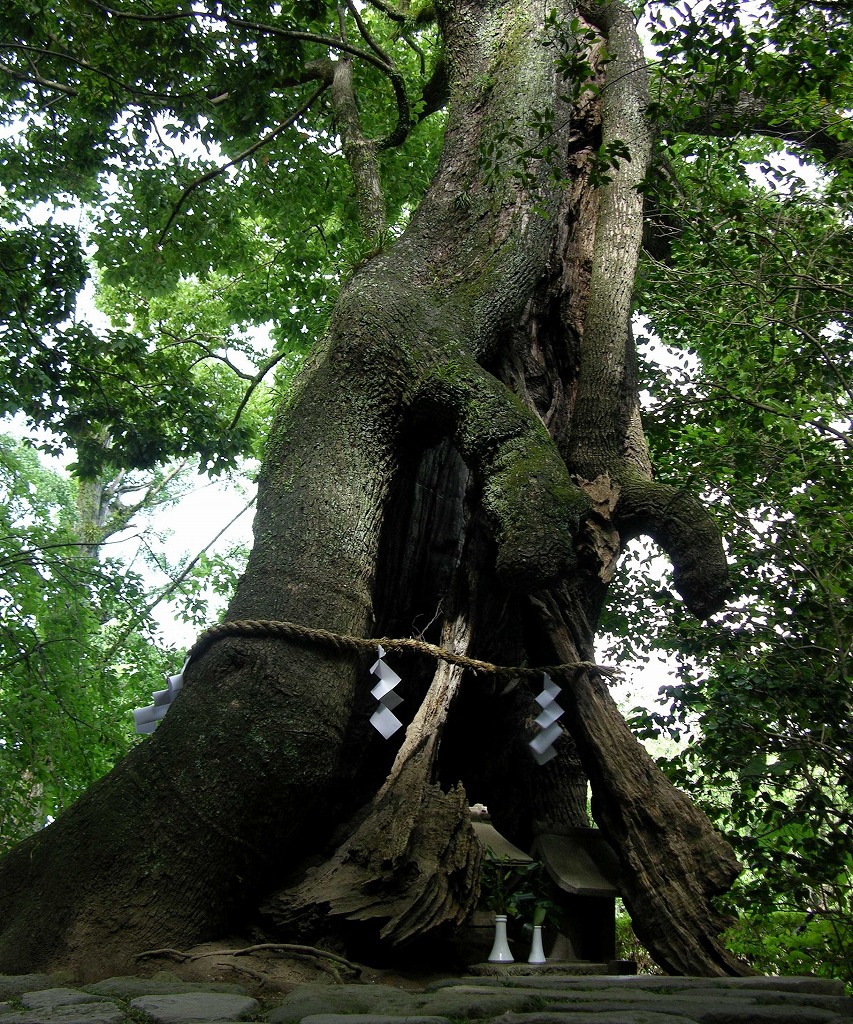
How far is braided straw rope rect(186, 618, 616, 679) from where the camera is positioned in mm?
3176

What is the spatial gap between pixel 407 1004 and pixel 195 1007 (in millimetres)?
513

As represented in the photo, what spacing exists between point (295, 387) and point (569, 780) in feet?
7.70

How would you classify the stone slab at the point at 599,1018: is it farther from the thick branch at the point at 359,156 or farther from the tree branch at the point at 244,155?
the tree branch at the point at 244,155

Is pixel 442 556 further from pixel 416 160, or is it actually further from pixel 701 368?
pixel 416 160

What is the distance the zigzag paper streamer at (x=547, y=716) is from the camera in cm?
377

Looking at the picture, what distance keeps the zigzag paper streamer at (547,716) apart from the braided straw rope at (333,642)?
9 centimetres

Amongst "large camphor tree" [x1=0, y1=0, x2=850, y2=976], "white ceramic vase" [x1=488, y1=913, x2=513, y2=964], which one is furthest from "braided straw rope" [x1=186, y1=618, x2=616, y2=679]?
"white ceramic vase" [x1=488, y1=913, x2=513, y2=964]

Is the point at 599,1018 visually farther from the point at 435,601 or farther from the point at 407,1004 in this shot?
the point at 435,601

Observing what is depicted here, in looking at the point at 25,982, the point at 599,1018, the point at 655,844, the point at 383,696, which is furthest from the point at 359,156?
the point at 599,1018

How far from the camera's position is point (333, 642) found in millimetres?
3270

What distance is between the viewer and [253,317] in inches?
415

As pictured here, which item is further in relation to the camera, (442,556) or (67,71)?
(67,71)

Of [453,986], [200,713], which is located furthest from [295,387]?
[453,986]

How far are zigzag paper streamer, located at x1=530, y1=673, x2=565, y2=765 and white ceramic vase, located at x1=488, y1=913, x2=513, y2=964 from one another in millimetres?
822
